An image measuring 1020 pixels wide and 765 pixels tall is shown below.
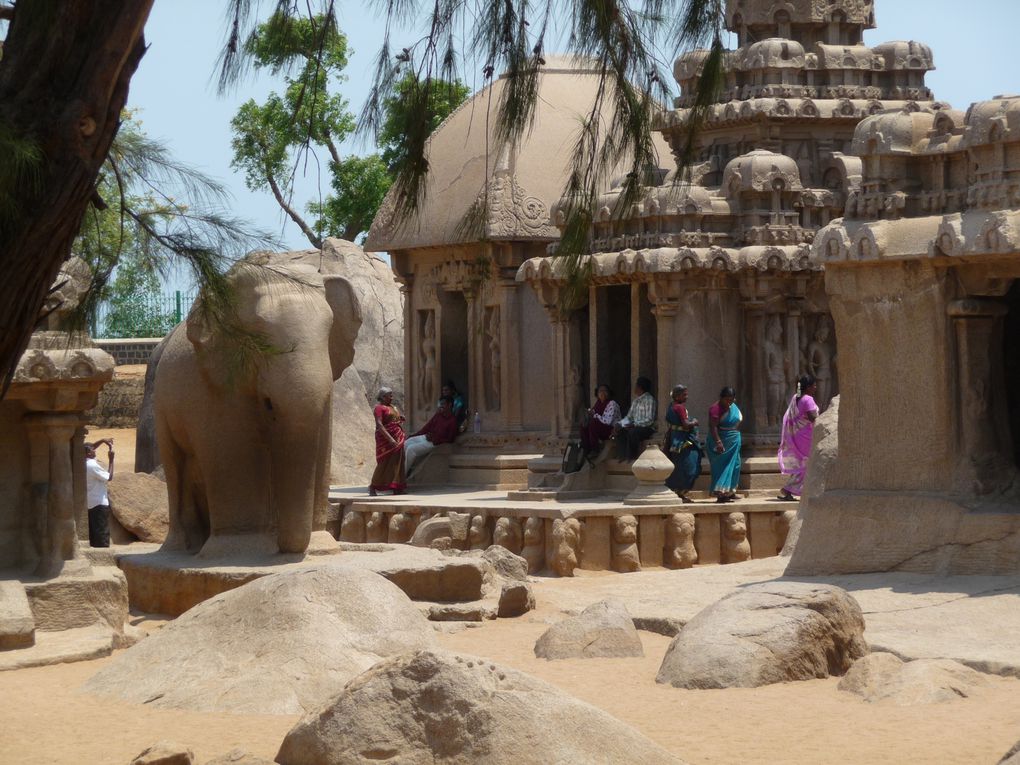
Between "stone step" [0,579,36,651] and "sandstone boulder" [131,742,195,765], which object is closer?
"sandstone boulder" [131,742,195,765]

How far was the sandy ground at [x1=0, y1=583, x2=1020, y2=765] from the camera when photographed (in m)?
6.61

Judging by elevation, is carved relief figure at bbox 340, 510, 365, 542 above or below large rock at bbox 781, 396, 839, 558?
below

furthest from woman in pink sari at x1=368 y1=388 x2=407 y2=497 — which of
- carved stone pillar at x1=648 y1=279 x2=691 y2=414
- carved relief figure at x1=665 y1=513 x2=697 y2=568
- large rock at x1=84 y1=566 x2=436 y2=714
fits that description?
large rock at x1=84 y1=566 x2=436 y2=714

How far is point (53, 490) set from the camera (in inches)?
376

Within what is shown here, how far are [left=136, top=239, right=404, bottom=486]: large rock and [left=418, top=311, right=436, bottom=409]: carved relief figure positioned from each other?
2167 millimetres

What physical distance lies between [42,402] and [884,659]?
4.77 metres

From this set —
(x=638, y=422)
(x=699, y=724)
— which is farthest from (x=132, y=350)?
(x=699, y=724)

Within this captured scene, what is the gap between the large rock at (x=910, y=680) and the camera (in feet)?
24.4

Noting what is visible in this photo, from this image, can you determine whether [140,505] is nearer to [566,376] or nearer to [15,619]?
[566,376]

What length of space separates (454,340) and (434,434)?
146 cm

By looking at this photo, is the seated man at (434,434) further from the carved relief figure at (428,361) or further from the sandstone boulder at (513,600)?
the sandstone boulder at (513,600)

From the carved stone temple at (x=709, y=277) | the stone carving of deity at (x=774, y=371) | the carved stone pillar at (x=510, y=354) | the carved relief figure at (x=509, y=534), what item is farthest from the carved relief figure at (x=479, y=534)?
the carved stone pillar at (x=510, y=354)

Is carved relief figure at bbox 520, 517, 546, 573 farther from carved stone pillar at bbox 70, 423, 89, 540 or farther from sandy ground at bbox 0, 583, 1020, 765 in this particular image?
sandy ground at bbox 0, 583, 1020, 765

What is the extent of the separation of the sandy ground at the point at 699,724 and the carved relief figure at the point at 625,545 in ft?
20.5
